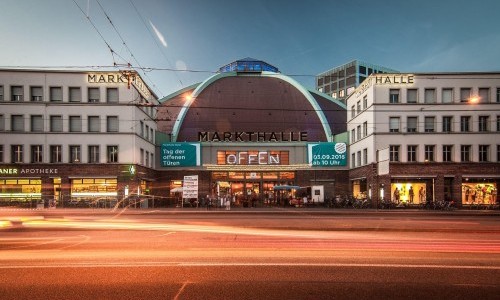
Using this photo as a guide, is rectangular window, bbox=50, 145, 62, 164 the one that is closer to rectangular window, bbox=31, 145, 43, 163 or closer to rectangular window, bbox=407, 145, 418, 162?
rectangular window, bbox=31, 145, 43, 163

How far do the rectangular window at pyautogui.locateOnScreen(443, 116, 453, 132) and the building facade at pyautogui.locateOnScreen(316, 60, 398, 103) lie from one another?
80810mm

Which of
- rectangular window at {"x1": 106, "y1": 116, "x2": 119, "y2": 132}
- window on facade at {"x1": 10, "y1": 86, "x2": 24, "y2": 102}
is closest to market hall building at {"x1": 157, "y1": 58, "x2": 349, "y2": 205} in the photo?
rectangular window at {"x1": 106, "y1": 116, "x2": 119, "y2": 132}

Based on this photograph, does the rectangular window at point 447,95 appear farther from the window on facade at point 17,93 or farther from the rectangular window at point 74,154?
the window on facade at point 17,93

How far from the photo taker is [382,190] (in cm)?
4744

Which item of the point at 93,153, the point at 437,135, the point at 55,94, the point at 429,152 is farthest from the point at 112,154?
the point at 437,135

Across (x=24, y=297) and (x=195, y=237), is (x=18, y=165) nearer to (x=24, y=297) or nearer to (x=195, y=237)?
(x=195, y=237)

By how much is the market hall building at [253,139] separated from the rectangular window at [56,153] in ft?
45.2

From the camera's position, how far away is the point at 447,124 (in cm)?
4894

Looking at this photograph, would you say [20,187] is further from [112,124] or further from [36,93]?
[112,124]

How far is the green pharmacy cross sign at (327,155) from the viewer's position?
59531mm

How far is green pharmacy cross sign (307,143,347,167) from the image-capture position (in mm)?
59531

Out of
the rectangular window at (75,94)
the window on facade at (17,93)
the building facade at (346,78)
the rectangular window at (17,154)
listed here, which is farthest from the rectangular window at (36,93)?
the building facade at (346,78)

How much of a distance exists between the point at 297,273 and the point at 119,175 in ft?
138

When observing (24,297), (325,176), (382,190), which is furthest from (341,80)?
(24,297)
